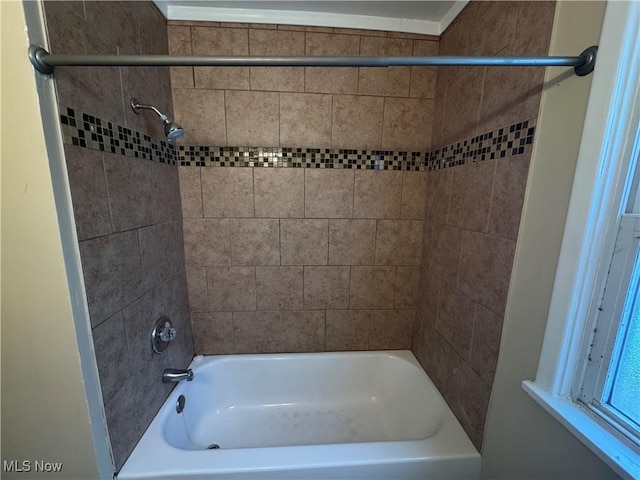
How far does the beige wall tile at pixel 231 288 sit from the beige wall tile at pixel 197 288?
3cm

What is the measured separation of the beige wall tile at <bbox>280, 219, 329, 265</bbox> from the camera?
1.52 meters

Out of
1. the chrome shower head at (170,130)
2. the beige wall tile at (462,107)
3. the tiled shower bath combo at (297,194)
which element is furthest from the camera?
the beige wall tile at (462,107)

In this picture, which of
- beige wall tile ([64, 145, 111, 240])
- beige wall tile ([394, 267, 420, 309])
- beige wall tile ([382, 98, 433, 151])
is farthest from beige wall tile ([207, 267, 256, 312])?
beige wall tile ([382, 98, 433, 151])

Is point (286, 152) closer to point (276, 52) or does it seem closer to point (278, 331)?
point (276, 52)

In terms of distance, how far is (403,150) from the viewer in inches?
58.7

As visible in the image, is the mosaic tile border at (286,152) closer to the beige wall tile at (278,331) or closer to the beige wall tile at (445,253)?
the beige wall tile at (445,253)

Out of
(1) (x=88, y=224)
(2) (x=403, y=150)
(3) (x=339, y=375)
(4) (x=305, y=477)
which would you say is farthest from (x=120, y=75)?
(3) (x=339, y=375)

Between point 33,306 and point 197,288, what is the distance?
0.82 metres

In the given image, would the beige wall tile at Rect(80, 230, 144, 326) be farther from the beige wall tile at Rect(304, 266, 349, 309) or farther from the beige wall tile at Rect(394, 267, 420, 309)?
the beige wall tile at Rect(394, 267, 420, 309)

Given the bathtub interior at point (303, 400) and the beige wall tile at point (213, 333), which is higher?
the beige wall tile at point (213, 333)

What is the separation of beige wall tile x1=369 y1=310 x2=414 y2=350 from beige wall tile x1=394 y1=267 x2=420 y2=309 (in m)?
0.06

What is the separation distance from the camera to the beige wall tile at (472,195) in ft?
3.25

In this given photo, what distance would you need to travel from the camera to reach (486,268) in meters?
0.98

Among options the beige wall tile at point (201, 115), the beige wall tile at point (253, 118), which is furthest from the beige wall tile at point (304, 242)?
the beige wall tile at point (201, 115)
